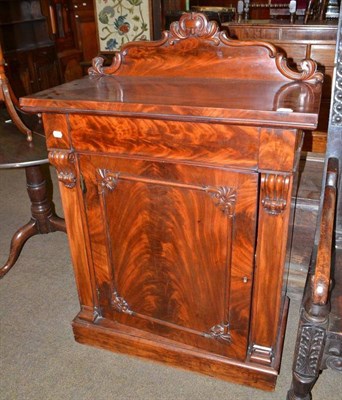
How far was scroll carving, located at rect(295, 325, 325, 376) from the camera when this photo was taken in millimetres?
1087

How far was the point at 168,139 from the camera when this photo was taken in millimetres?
1124

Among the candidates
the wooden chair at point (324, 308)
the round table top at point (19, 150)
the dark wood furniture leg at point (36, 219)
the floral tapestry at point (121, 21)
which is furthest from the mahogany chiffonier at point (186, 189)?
the floral tapestry at point (121, 21)

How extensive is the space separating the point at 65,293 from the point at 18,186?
149cm

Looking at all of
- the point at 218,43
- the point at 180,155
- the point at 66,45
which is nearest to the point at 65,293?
the point at 180,155

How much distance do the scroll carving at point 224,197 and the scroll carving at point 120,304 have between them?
56 cm

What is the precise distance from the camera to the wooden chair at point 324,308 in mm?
1049

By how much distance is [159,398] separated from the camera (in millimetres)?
1423

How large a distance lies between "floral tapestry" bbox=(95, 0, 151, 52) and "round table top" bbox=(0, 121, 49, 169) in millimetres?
2113

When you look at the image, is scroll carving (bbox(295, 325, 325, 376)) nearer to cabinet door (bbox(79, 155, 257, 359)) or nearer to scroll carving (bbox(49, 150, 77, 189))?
cabinet door (bbox(79, 155, 257, 359))

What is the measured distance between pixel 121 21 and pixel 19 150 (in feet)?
7.93

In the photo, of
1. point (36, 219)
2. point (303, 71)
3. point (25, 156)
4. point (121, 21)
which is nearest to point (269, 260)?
point (303, 71)

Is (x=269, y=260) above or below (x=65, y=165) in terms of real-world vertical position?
below

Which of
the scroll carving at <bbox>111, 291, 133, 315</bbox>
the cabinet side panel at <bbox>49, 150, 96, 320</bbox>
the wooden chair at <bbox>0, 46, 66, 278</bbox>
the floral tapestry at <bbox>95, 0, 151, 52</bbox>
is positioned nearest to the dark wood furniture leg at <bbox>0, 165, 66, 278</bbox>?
the wooden chair at <bbox>0, 46, 66, 278</bbox>

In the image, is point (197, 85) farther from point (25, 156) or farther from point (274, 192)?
point (25, 156)
